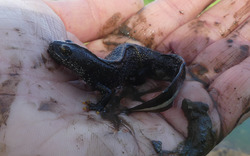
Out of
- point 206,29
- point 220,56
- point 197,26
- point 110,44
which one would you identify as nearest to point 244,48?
point 220,56

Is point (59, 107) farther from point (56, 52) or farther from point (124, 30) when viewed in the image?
point (124, 30)

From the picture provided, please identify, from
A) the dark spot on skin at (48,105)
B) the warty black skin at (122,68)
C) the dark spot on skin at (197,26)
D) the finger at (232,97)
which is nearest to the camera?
the dark spot on skin at (48,105)

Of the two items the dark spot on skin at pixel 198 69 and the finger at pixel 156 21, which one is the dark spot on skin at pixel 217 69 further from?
the finger at pixel 156 21

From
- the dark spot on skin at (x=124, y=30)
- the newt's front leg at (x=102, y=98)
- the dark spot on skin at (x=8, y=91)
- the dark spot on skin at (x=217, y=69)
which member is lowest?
the newt's front leg at (x=102, y=98)

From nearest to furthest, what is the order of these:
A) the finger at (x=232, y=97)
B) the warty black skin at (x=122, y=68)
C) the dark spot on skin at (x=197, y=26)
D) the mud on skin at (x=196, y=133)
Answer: the mud on skin at (x=196, y=133), the warty black skin at (x=122, y=68), the finger at (x=232, y=97), the dark spot on skin at (x=197, y=26)

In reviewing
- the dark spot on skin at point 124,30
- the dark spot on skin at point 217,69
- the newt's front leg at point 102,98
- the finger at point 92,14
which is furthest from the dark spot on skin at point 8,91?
the dark spot on skin at point 217,69

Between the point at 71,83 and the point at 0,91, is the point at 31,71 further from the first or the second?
the point at 71,83

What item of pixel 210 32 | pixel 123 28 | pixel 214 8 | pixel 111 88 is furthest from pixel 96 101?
pixel 214 8
